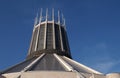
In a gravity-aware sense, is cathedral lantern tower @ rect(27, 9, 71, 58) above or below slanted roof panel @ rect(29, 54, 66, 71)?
above

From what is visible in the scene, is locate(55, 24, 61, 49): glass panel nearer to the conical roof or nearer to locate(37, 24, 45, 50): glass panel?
the conical roof

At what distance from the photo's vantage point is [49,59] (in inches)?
1351

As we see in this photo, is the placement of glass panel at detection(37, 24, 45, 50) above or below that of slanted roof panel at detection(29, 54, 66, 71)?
above

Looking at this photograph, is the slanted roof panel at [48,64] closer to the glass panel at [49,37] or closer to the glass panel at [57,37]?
the glass panel at [49,37]

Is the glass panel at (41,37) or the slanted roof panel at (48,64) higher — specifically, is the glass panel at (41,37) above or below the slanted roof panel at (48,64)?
above

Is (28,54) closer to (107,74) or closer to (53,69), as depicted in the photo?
(53,69)

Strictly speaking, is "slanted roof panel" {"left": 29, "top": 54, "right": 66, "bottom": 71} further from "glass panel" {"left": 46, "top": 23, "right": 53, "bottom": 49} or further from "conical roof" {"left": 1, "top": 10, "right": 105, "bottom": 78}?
"glass panel" {"left": 46, "top": 23, "right": 53, "bottom": 49}

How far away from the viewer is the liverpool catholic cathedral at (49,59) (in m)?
28.3

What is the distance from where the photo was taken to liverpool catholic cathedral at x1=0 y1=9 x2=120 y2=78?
28.3 meters

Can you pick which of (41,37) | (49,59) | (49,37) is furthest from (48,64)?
(41,37)

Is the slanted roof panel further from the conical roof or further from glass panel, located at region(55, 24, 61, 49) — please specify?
glass panel, located at region(55, 24, 61, 49)

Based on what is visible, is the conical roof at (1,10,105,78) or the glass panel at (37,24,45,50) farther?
the glass panel at (37,24,45,50)

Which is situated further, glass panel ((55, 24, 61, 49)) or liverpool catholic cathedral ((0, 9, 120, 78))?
glass panel ((55, 24, 61, 49))

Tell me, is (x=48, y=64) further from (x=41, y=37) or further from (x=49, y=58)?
(x=41, y=37)
